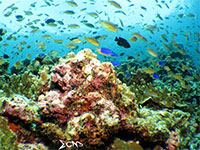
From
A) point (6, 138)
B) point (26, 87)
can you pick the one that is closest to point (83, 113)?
point (6, 138)

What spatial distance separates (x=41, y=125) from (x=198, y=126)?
4866mm

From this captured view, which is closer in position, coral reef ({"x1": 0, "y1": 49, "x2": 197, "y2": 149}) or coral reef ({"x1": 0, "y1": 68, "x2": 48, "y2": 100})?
coral reef ({"x1": 0, "y1": 49, "x2": 197, "y2": 149})

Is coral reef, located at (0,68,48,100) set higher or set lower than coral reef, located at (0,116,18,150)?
lower

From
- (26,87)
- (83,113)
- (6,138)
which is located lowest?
(26,87)

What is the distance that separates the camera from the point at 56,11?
3812cm

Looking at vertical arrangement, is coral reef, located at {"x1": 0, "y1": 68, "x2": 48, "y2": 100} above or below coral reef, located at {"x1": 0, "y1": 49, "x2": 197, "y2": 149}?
below

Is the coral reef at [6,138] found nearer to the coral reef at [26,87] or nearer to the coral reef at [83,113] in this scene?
the coral reef at [83,113]

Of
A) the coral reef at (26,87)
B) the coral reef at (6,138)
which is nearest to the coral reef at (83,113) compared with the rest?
the coral reef at (6,138)

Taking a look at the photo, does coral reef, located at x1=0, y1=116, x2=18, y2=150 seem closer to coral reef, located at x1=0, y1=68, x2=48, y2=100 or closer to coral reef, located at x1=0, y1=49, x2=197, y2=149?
coral reef, located at x1=0, y1=49, x2=197, y2=149

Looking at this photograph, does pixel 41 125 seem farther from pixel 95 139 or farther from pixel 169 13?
pixel 169 13

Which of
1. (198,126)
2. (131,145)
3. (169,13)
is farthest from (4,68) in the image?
(169,13)

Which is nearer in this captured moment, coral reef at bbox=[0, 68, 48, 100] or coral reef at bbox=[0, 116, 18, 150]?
coral reef at bbox=[0, 116, 18, 150]

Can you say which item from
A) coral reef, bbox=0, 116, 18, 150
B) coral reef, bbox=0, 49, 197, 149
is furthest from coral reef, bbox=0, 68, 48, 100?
coral reef, bbox=0, 116, 18, 150

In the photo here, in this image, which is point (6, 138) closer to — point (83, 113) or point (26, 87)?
point (83, 113)
